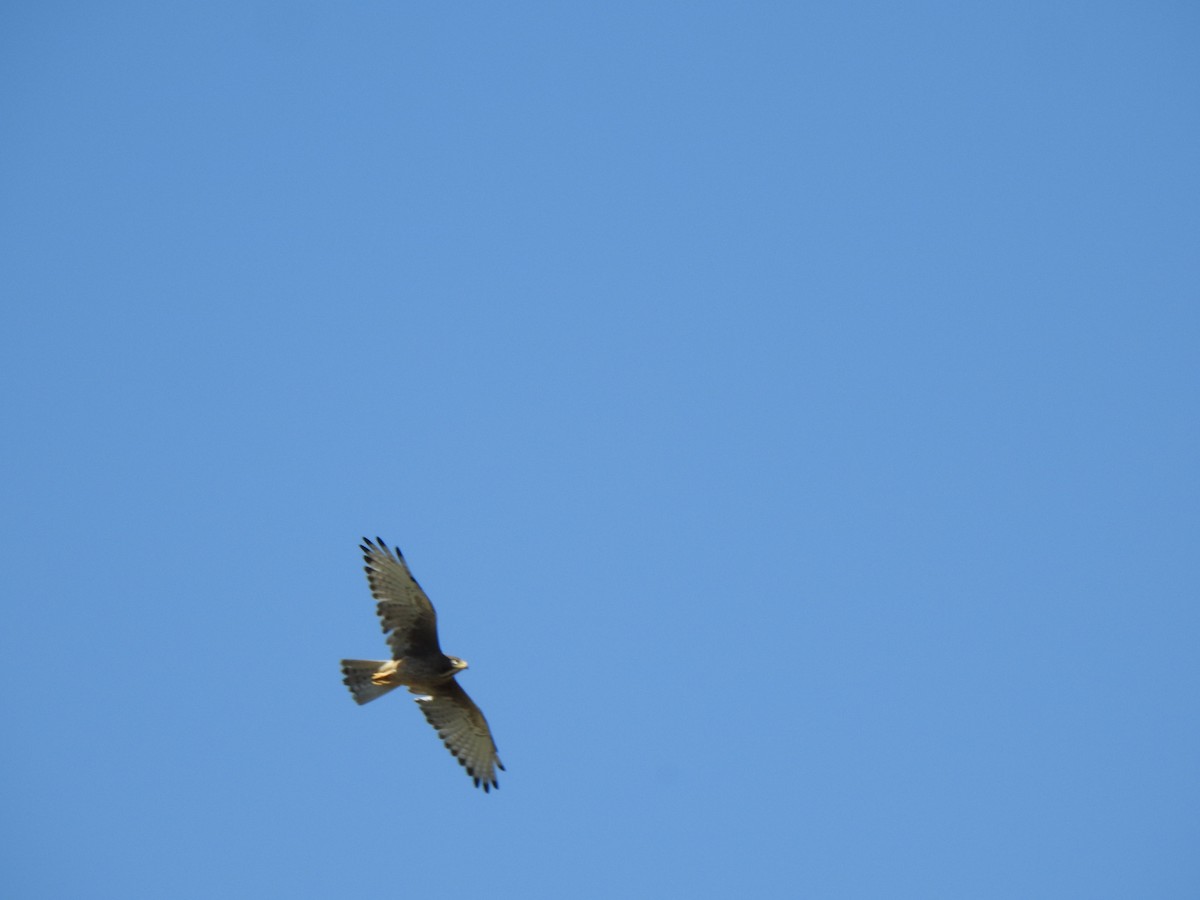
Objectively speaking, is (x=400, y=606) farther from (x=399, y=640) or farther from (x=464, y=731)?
(x=464, y=731)

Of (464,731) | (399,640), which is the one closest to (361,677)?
(399,640)

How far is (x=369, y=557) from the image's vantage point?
616 inches

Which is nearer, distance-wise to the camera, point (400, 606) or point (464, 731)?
point (400, 606)

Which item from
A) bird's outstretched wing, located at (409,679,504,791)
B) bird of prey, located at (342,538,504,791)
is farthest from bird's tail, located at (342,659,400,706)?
bird's outstretched wing, located at (409,679,504,791)

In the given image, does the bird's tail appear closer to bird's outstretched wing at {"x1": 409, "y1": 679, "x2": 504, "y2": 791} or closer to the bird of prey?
the bird of prey

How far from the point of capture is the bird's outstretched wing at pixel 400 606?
1543 cm

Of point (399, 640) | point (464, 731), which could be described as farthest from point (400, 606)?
point (464, 731)

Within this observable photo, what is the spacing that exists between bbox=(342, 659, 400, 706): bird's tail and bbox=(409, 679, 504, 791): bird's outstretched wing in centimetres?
79

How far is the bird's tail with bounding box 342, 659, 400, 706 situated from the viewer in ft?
50.8

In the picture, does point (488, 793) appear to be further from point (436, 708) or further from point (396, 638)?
point (396, 638)

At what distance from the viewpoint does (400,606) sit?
1546 cm

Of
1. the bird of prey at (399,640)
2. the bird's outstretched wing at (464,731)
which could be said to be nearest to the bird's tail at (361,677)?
the bird of prey at (399,640)

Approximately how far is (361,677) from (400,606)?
0.94 meters

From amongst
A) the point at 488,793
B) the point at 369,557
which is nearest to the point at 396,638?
the point at 369,557
